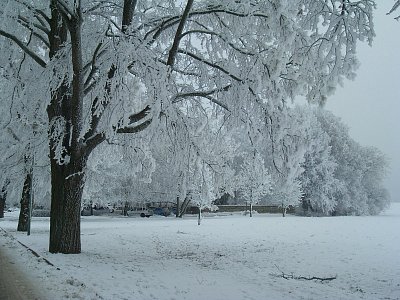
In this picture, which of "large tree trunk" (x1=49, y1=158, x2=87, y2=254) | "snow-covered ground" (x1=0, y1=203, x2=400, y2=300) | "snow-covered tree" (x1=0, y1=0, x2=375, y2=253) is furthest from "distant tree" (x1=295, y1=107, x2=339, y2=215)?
"large tree trunk" (x1=49, y1=158, x2=87, y2=254)

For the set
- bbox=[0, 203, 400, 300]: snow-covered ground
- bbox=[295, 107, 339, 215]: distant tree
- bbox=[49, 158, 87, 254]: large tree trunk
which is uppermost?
bbox=[295, 107, 339, 215]: distant tree

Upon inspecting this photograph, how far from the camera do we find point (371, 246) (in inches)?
683

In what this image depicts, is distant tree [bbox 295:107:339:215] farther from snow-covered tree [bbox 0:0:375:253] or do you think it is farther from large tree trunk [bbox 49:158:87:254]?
large tree trunk [bbox 49:158:87:254]

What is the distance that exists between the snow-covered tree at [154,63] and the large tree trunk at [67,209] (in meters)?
0.03

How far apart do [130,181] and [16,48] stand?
34.3 meters

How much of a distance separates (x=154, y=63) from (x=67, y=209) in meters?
6.01

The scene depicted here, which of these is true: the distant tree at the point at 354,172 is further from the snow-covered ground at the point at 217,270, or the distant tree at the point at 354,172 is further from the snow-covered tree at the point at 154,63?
the snow-covered tree at the point at 154,63

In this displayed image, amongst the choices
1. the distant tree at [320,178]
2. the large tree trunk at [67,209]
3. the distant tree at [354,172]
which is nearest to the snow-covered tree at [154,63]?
the large tree trunk at [67,209]

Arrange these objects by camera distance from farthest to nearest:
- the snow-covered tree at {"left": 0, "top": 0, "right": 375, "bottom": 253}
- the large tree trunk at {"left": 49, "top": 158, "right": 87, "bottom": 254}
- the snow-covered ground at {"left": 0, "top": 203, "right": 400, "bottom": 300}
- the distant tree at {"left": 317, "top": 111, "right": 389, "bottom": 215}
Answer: the distant tree at {"left": 317, "top": 111, "right": 389, "bottom": 215} → the large tree trunk at {"left": 49, "top": 158, "right": 87, "bottom": 254} → the snow-covered tree at {"left": 0, "top": 0, "right": 375, "bottom": 253} → the snow-covered ground at {"left": 0, "top": 203, "right": 400, "bottom": 300}

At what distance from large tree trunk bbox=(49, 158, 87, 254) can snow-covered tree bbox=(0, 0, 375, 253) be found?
0.10ft

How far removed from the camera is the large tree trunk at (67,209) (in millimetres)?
12914

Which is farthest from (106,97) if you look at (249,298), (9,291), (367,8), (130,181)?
(130,181)

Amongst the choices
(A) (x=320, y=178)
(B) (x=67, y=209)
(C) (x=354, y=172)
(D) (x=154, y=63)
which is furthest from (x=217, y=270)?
(C) (x=354, y=172)

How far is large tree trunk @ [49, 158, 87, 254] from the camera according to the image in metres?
12.9
